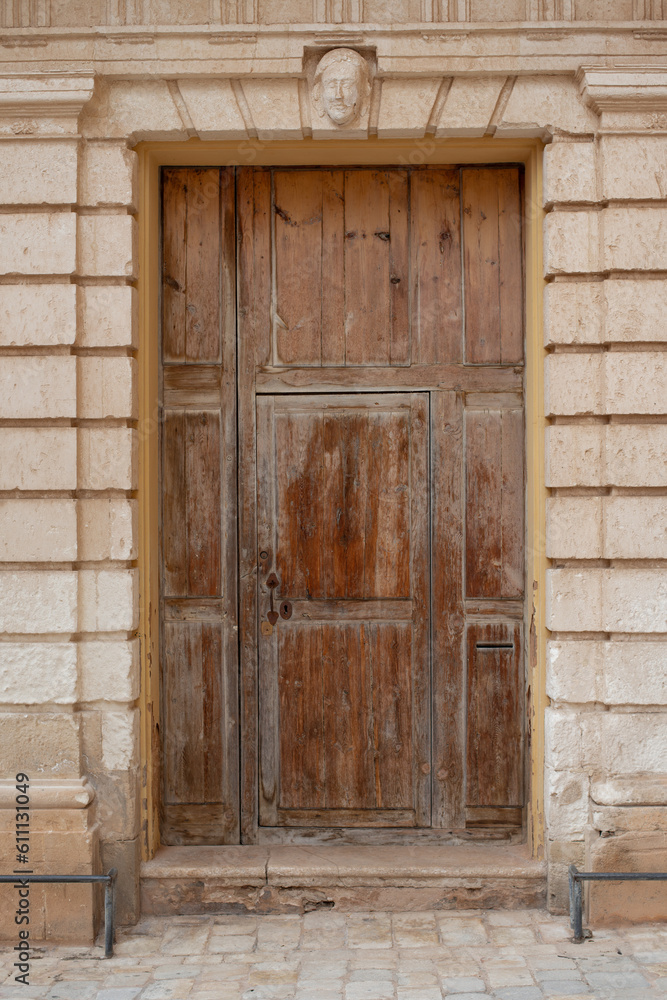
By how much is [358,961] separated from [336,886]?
0.46m

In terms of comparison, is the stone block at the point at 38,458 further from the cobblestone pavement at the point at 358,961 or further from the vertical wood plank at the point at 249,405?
the cobblestone pavement at the point at 358,961

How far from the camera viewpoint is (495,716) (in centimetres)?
399

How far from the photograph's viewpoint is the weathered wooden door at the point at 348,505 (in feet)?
13.1

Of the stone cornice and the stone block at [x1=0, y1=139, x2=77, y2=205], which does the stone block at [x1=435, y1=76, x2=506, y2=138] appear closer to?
the stone cornice

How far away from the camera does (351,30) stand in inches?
141

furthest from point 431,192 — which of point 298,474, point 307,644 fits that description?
point 307,644

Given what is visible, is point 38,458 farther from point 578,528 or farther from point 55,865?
point 578,528

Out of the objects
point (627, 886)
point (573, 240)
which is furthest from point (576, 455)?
point (627, 886)

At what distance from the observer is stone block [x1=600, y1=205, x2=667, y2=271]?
11.7 feet

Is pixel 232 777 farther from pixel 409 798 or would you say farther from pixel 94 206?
pixel 94 206

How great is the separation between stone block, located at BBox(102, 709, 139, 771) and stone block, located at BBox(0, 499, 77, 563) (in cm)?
76

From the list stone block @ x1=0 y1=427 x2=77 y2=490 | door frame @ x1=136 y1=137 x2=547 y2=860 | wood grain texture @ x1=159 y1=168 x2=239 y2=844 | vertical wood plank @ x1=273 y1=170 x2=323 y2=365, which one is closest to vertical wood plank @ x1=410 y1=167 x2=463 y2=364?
door frame @ x1=136 y1=137 x2=547 y2=860

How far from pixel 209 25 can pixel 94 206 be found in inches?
37.5

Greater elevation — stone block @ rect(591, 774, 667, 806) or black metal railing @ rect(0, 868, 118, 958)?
stone block @ rect(591, 774, 667, 806)
